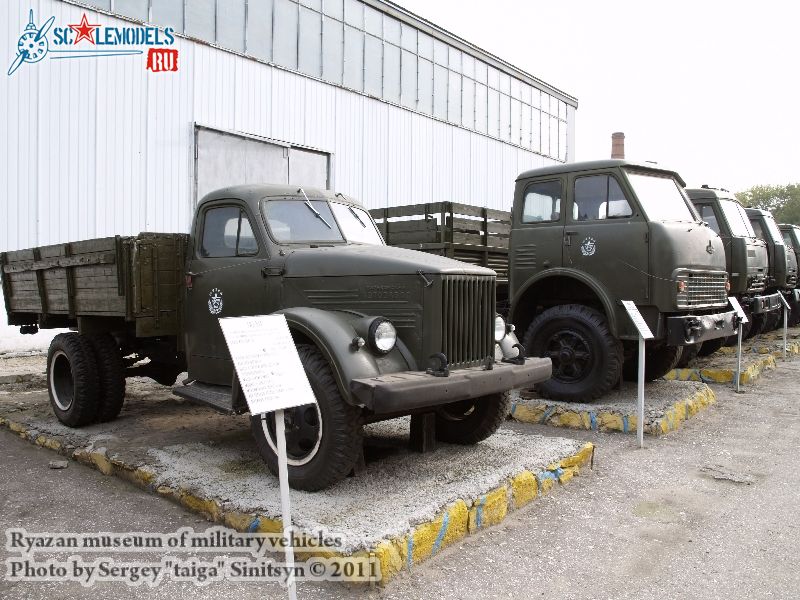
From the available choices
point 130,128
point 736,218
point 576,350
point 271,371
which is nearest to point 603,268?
point 576,350

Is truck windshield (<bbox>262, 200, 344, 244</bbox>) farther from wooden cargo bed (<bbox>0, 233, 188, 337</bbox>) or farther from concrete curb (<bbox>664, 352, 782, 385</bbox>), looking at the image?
concrete curb (<bbox>664, 352, 782, 385</bbox>)

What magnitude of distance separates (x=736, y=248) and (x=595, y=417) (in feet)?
15.6

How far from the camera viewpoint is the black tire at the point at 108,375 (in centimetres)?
612

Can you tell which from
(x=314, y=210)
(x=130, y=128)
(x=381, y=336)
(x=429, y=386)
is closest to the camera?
(x=429, y=386)

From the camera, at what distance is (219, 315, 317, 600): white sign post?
2973mm

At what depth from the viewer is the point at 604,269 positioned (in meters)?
6.82

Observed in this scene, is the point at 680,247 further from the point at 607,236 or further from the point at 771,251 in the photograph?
the point at 771,251

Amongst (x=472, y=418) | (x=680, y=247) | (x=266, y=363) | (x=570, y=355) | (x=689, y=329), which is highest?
(x=680, y=247)

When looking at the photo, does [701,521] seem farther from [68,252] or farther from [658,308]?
[68,252]

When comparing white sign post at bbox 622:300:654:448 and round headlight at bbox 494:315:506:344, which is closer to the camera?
round headlight at bbox 494:315:506:344

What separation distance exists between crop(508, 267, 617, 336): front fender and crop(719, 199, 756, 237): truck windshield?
4.24m

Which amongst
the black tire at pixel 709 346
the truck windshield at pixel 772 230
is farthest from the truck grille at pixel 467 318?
the truck windshield at pixel 772 230

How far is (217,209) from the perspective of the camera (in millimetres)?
5445

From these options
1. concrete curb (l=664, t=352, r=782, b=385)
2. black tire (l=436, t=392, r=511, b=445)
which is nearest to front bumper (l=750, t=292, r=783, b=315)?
concrete curb (l=664, t=352, r=782, b=385)
